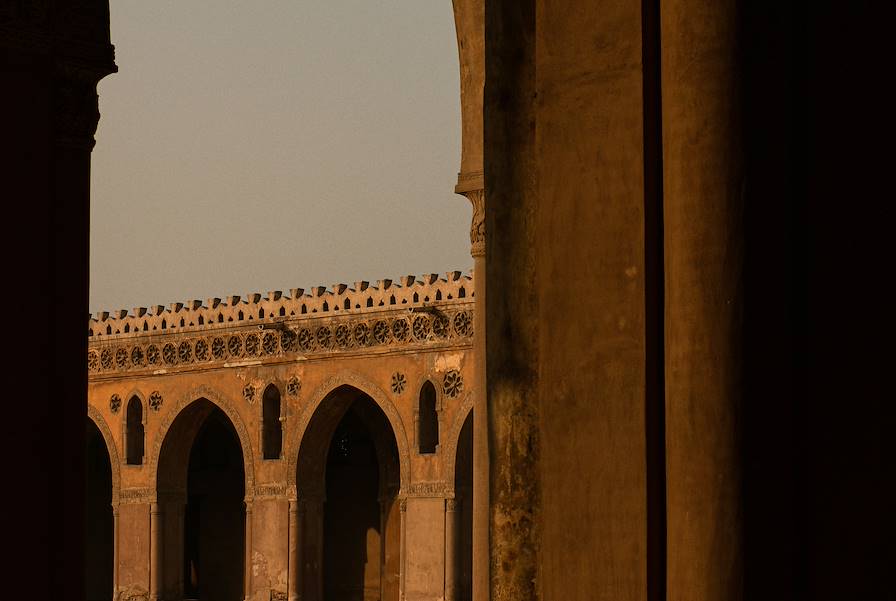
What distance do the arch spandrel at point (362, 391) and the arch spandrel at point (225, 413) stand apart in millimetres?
772

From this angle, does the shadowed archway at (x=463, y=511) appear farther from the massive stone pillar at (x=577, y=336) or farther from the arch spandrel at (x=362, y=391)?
the massive stone pillar at (x=577, y=336)

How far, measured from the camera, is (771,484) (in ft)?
8.05

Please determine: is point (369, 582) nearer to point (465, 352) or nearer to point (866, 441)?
point (465, 352)

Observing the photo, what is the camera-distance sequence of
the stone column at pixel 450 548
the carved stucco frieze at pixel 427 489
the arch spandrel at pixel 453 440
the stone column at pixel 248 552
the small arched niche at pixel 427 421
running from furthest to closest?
the stone column at pixel 248 552, the small arched niche at pixel 427 421, the carved stucco frieze at pixel 427 489, the arch spandrel at pixel 453 440, the stone column at pixel 450 548

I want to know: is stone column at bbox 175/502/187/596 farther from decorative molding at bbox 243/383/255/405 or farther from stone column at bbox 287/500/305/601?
stone column at bbox 287/500/305/601

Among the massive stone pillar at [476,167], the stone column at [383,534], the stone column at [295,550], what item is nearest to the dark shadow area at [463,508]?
the stone column at [383,534]

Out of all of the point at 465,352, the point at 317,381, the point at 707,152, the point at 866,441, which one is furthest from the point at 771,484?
the point at 317,381

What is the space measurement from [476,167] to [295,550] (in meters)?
17.7

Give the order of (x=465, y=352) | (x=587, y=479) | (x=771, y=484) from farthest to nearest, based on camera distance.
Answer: (x=465, y=352) < (x=587, y=479) < (x=771, y=484)

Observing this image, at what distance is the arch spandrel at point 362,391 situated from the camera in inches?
944

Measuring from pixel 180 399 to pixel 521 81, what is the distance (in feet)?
80.0

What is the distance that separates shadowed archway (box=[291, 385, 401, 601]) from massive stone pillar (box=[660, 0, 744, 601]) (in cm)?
2262

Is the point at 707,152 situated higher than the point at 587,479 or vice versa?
the point at 707,152

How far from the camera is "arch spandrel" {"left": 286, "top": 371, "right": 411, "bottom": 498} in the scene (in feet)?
78.7
